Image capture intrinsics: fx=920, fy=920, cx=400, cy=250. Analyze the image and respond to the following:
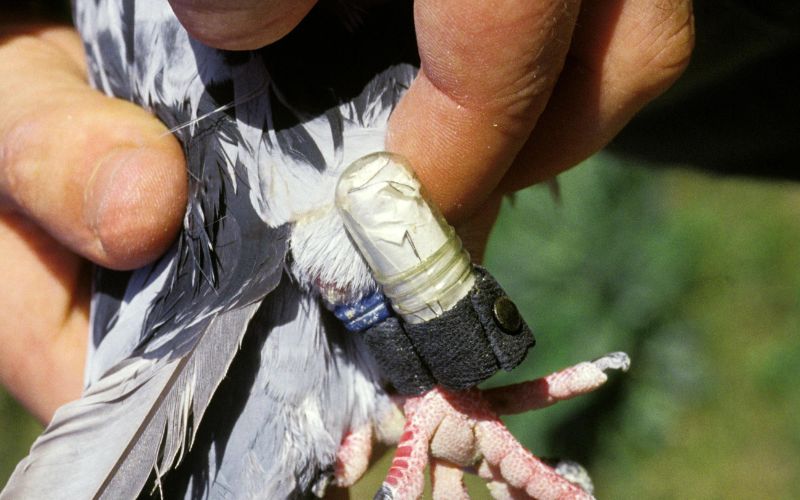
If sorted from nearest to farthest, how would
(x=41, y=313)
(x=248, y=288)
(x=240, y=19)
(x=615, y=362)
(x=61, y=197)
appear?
1. (x=240, y=19)
2. (x=248, y=288)
3. (x=615, y=362)
4. (x=61, y=197)
5. (x=41, y=313)

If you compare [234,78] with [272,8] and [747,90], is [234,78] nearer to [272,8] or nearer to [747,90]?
[272,8]

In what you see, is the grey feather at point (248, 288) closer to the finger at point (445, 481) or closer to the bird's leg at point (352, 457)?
the bird's leg at point (352, 457)

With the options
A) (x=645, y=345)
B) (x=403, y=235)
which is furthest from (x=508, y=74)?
(x=645, y=345)

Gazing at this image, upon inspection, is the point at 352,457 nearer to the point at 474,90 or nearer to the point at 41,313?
the point at 474,90

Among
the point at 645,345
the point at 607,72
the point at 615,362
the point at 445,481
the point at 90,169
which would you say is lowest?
the point at 645,345

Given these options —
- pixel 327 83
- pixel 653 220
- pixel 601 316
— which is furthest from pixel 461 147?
pixel 653 220
